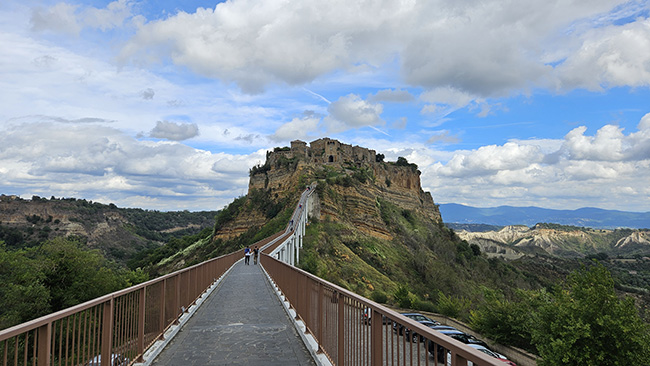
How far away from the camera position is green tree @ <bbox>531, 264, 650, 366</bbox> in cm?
1744

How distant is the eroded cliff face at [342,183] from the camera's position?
66.1 m

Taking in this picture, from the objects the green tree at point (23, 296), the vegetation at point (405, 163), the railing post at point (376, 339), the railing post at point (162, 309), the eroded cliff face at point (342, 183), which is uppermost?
the vegetation at point (405, 163)

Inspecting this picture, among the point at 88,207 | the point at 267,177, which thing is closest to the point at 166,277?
the point at 267,177

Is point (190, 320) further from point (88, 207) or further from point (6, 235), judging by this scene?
point (88, 207)

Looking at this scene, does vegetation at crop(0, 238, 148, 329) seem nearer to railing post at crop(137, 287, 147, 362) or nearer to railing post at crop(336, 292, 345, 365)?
railing post at crop(137, 287, 147, 362)

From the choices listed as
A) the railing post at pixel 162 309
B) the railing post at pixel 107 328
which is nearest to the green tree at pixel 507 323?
the railing post at pixel 162 309

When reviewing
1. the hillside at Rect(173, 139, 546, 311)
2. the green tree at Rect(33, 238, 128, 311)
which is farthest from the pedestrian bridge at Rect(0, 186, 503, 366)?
the hillside at Rect(173, 139, 546, 311)

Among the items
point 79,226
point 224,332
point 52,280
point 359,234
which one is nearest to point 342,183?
point 359,234

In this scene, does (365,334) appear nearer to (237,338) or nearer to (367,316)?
(367,316)

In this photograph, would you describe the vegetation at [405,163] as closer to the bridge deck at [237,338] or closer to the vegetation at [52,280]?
the vegetation at [52,280]

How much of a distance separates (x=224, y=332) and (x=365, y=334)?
4908mm

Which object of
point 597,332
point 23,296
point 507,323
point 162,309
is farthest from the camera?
point 23,296

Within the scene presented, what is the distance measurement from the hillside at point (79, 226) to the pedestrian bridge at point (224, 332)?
310 ft

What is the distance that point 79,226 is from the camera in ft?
364
